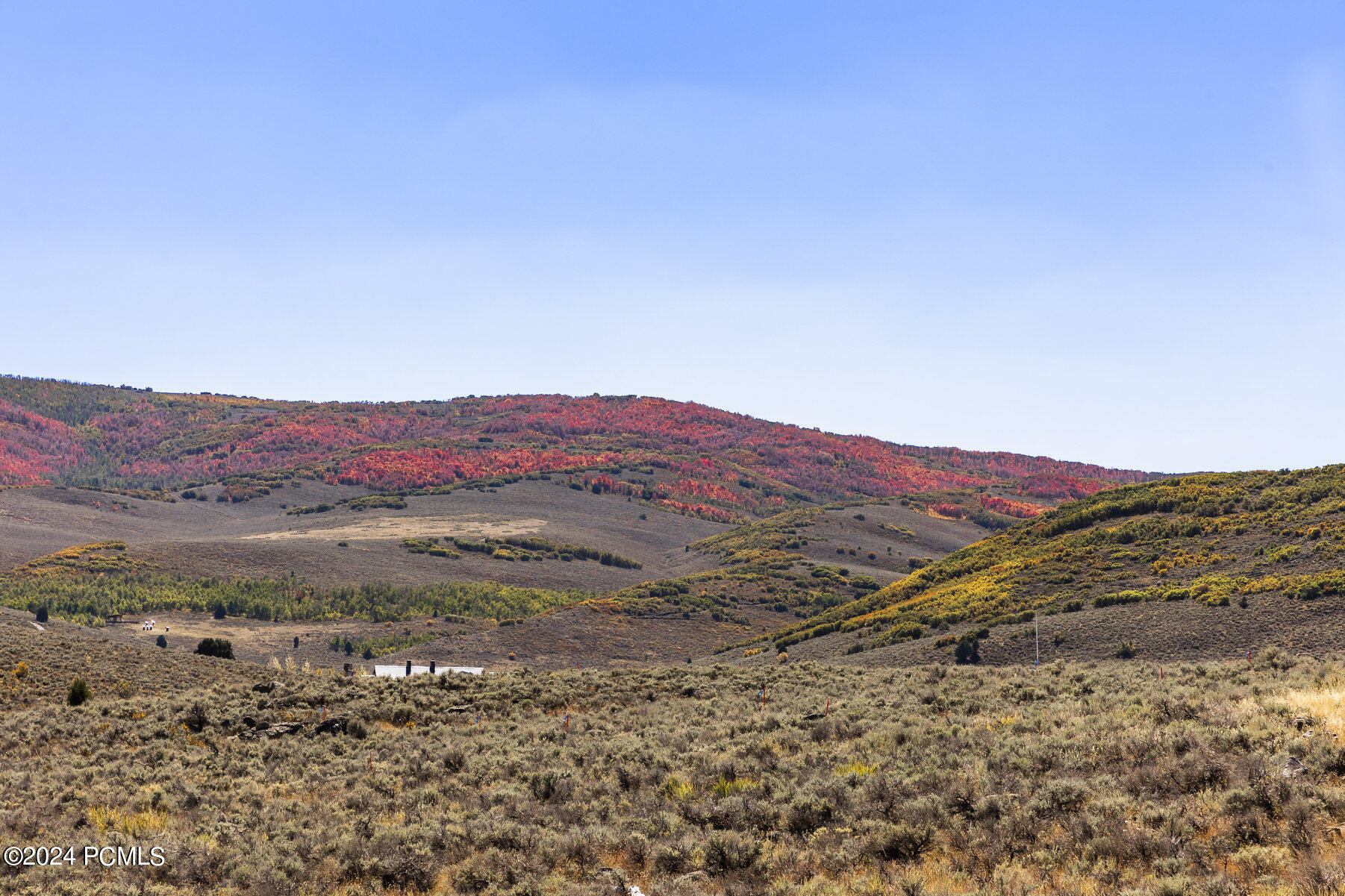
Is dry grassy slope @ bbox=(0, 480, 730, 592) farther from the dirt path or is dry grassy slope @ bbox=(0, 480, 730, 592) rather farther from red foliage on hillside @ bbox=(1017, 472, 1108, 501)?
red foliage on hillside @ bbox=(1017, 472, 1108, 501)

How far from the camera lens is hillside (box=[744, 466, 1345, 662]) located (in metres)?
31.6

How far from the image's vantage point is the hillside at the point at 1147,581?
31625mm

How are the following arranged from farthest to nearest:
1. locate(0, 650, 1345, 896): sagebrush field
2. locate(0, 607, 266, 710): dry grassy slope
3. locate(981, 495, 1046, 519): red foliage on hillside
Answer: locate(981, 495, 1046, 519): red foliage on hillside, locate(0, 607, 266, 710): dry grassy slope, locate(0, 650, 1345, 896): sagebrush field

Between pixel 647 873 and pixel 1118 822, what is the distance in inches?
228

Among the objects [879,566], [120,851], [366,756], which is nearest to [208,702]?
[366,756]

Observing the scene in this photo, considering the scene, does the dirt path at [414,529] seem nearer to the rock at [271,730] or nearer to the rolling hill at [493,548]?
the rolling hill at [493,548]

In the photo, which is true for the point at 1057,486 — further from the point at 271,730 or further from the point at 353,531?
the point at 271,730

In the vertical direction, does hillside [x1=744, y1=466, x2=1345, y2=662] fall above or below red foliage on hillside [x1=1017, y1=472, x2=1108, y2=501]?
below

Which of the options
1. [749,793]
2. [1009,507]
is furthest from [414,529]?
[749,793]

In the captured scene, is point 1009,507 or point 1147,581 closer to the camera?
point 1147,581

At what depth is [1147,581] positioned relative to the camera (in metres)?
41.4

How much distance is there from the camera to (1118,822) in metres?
11.1

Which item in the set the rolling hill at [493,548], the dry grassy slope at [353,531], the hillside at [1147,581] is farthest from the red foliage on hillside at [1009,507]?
the hillside at [1147,581]

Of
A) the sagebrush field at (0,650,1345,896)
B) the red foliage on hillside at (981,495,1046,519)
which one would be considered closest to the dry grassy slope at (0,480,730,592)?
the red foliage on hillside at (981,495,1046,519)
